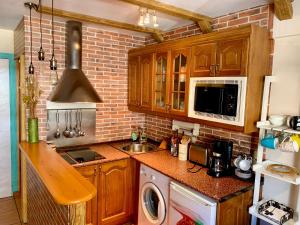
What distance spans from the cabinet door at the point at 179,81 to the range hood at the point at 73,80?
33.4 inches

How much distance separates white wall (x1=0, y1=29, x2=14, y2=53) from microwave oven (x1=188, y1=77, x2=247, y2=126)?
106 inches

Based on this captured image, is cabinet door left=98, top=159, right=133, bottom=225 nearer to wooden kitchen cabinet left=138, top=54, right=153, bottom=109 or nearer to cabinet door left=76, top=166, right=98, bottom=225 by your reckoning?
cabinet door left=76, top=166, right=98, bottom=225

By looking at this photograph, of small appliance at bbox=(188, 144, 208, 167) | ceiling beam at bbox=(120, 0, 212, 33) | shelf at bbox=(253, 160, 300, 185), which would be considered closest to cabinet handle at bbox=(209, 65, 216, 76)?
ceiling beam at bbox=(120, 0, 212, 33)

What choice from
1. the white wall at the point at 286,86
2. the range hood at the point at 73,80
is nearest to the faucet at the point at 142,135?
the range hood at the point at 73,80

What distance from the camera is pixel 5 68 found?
3.31m

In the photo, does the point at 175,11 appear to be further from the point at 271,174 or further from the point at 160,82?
the point at 271,174

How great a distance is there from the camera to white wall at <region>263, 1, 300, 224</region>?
1.85 meters

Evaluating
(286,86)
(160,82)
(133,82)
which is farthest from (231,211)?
(133,82)

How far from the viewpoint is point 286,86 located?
6.32ft

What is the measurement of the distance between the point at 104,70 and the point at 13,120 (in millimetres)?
1592

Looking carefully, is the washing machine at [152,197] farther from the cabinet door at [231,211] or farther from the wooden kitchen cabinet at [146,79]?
the wooden kitchen cabinet at [146,79]

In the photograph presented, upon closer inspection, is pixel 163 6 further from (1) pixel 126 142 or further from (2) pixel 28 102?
(1) pixel 126 142

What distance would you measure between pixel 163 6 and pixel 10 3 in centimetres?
147

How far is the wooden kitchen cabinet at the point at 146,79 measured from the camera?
2.94 metres
